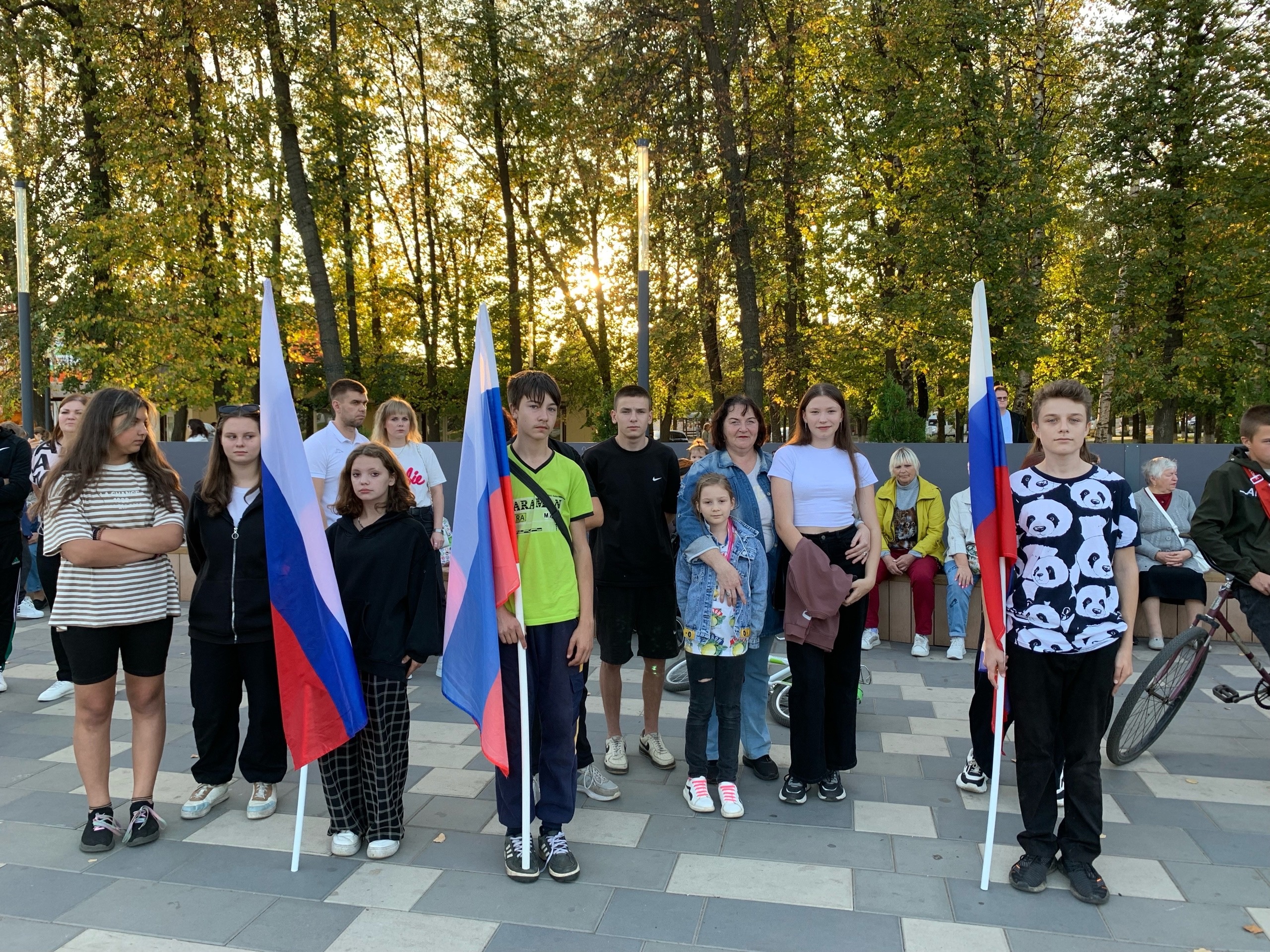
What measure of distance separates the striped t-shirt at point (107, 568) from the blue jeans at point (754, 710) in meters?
2.54

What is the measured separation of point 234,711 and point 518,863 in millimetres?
1601

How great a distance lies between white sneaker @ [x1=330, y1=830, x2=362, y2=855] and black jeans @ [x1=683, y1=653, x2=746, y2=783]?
1497 millimetres

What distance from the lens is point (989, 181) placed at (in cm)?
1596

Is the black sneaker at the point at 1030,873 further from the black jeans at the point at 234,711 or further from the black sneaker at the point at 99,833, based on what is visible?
the black sneaker at the point at 99,833

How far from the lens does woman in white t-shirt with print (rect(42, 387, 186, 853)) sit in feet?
12.0

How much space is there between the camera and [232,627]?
12.8 ft

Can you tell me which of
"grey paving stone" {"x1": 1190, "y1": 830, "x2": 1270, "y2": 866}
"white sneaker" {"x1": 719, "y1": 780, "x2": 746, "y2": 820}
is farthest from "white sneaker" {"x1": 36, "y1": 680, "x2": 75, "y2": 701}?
"grey paving stone" {"x1": 1190, "y1": 830, "x2": 1270, "y2": 866}

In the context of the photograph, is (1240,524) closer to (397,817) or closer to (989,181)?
(397,817)

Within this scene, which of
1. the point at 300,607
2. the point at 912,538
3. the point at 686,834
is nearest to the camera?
the point at 300,607

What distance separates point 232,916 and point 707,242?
14216mm

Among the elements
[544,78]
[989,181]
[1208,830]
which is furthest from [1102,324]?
[1208,830]

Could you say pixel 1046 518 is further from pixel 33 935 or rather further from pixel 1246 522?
pixel 33 935

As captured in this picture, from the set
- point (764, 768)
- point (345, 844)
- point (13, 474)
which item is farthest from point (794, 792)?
point (13, 474)

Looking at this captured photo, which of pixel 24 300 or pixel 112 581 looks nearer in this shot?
pixel 112 581
